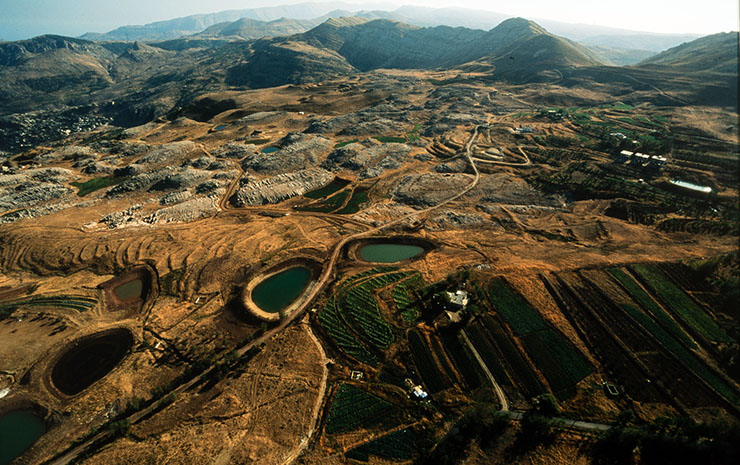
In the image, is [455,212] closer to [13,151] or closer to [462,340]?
[462,340]

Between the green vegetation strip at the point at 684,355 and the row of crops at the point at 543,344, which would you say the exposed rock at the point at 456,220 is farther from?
the green vegetation strip at the point at 684,355

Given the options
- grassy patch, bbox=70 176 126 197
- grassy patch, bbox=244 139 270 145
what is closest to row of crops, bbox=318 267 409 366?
grassy patch, bbox=70 176 126 197

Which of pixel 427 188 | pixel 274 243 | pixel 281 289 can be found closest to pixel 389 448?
pixel 281 289

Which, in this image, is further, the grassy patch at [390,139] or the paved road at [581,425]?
the grassy patch at [390,139]

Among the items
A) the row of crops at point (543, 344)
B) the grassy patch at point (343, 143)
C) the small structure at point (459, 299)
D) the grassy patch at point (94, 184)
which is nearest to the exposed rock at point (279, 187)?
the grassy patch at point (343, 143)

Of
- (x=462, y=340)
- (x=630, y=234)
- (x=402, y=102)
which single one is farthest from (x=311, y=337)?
(x=402, y=102)

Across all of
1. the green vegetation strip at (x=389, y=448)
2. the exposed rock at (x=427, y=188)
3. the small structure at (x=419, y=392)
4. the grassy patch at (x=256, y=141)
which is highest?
the grassy patch at (x=256, y=141)
